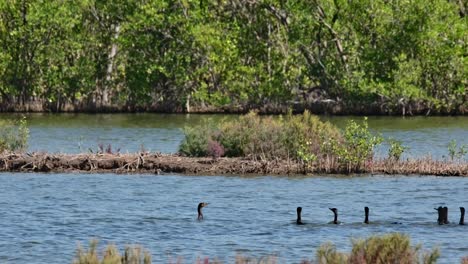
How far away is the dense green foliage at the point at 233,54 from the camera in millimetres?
77750

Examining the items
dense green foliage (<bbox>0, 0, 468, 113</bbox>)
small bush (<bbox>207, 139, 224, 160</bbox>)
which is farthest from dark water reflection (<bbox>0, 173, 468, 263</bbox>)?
dense green foliage (<bbox>0, 0, 468, 113</bbox>)

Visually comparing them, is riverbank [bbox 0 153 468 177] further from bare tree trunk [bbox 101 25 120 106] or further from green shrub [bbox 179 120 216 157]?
bare tree trunk [bbox 101 25 120 106]

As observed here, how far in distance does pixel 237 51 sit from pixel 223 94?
3055 millimetres

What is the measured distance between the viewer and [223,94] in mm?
83750

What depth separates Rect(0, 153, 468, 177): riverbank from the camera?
4234 cm

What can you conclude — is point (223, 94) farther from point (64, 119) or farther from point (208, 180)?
point (208, 180)

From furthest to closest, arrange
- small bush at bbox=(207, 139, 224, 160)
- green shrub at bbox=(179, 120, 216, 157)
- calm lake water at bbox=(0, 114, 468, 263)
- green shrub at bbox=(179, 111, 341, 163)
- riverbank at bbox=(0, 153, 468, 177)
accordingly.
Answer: green shrub at bbox=(179, 120, 216, 157), small bush at bbox=(207, 139, 224, 160), green shrub at bbox=(179, 111, 341, 163), riverbank at bbox=(0, 153, 468, 177), calm lake water at bbox=(0, 114, 468, 263)

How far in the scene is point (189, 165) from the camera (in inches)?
1708

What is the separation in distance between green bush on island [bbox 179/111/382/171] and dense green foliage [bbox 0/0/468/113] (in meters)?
31.9

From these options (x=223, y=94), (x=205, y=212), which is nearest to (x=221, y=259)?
(x=205, y=212)

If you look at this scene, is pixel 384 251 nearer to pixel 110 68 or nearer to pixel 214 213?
pixel 214 213

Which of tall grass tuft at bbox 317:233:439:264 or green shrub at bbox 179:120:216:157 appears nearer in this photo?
tall grass tuft at bbox 317:233:439:264

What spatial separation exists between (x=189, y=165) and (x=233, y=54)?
40412 mm

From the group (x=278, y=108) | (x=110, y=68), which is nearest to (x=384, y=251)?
(x=278, y=108)
